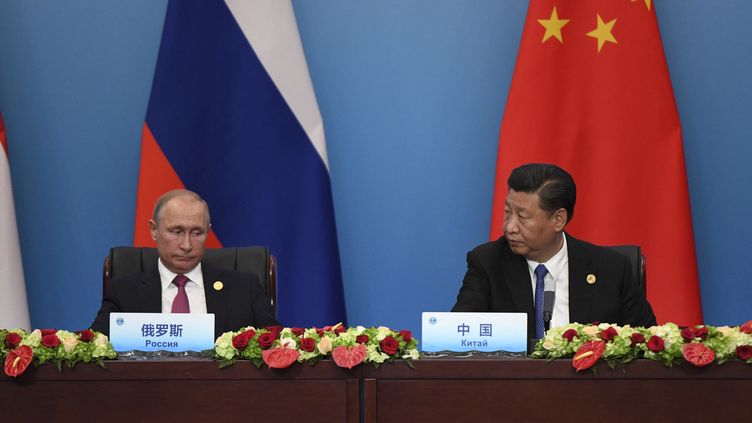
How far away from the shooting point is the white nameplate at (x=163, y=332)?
89.9 inches

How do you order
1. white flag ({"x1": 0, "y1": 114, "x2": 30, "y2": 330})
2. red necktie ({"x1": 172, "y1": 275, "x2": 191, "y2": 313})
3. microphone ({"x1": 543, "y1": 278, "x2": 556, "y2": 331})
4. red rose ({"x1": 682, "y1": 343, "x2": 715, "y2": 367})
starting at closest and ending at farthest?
red rose ({"x1": 682, "y1": 343, "x2": 715, "y2": 367}) → microphone ({"x1": 543, "y1": 278, "x2": 556, "y2": 331}) → red necktie ({"x1": 172, "y1": 275, "x2": 191, "y2": 313}) → white flag ({"x1": 0, "y1": 114, "x2": 30, "y2": 330})

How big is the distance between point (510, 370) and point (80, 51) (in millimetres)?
2893

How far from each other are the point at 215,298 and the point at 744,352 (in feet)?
5.46

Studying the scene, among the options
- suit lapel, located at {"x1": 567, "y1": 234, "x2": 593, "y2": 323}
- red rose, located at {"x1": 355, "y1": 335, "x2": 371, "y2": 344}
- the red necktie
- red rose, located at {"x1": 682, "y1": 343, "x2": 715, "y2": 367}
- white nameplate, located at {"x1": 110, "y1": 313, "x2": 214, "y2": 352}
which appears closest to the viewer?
red rose, located at {"x1": 682, "y1": 343, "x2": 715, "y2": 367}

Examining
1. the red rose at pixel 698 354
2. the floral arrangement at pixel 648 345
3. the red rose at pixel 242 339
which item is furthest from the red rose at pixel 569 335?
the red rose at pixel 242 339

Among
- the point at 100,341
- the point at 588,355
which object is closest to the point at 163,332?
the point at 100,341

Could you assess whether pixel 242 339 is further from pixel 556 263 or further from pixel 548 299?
pixel 556 263

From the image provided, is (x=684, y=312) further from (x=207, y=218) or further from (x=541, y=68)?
(x=207, y=218)

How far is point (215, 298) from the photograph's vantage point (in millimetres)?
3127

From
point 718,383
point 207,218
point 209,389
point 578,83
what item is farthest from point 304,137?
point 718,383

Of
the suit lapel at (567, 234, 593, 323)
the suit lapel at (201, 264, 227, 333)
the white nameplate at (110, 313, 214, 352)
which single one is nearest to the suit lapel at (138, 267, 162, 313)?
the suit lapel at (201, 264, 227, 333)

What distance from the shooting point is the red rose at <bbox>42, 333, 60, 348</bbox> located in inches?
84.8

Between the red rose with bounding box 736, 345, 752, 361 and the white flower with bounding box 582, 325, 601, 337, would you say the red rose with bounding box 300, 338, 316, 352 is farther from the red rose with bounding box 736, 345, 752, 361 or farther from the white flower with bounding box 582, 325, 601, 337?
the red rose with bounding box 736, 345, 752, 361

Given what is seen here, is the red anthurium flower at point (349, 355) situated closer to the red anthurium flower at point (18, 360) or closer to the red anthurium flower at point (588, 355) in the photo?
the red anthurium flower at point (588, 355)
